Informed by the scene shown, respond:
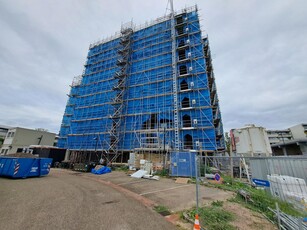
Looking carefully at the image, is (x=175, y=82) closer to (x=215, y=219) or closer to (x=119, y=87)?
(x=119, y=87)

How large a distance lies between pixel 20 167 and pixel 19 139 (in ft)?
110

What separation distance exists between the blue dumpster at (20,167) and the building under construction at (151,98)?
9.49m

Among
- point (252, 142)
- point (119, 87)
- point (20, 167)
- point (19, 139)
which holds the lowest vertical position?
point (20, 167)

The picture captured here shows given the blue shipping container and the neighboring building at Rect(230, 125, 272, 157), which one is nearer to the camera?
the blue shipping container

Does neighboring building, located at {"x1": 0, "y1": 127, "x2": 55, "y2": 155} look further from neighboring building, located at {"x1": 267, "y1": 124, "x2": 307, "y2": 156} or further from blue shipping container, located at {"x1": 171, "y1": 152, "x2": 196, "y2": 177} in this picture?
neighboring building, located at {"x1": 267, "y1": 124, "x2": 307, "y2": 156}

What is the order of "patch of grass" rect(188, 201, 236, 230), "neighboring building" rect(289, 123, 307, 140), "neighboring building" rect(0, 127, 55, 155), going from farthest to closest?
"neighboring building" rect(289, 123, 307, 140) → "neighboring building" rect(0, 127, 55, 155) → "patch of grass" rect(188, 201, 236, 230)

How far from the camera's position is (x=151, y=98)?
71.4 feet

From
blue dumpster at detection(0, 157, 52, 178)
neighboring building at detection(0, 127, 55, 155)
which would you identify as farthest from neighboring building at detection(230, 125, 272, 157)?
neighboring building at detection(0, 127, 55, 155)

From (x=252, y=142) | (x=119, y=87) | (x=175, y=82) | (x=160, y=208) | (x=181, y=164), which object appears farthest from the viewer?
(x=119, y=87)

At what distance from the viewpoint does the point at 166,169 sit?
13773mm

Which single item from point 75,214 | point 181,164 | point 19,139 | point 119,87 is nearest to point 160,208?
point 75,214

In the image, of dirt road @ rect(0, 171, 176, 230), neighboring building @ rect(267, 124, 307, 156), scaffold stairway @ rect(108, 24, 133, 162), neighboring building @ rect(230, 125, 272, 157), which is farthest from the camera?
scaffold stairway @ rect(108, 24, 133, 162)

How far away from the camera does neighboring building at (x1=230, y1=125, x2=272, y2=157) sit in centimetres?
1391

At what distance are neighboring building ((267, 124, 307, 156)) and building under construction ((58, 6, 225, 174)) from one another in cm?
1066
